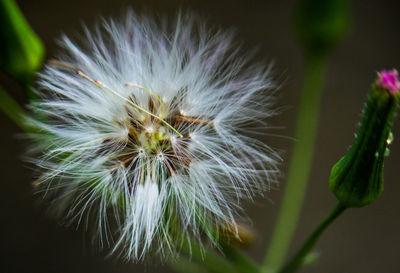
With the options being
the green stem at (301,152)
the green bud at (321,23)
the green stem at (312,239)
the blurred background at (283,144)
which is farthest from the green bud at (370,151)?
the blurred background at (283,144)

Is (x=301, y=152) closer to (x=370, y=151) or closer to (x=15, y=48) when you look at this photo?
(x=370, y=151)

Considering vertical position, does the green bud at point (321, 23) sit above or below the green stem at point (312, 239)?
above

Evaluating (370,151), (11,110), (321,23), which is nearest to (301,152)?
(321,23)

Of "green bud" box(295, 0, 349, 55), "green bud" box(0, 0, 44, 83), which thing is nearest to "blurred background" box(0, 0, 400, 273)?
"green bud" box(295, 0, 349, 55)

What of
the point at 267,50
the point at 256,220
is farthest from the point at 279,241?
the point at 267,50

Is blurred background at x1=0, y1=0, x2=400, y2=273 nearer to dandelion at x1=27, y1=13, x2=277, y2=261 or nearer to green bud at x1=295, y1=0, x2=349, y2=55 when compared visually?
green bud at x1=295, y1=0, x2=349, y2=55

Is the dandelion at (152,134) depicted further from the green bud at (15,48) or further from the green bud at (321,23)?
the green bud at (321,23)
